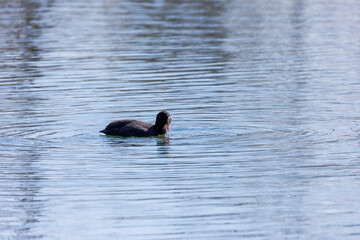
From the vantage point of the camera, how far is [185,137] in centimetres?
1858

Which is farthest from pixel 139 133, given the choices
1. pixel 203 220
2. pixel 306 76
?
pixel 306 76

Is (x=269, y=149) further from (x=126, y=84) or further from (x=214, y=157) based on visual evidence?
(x=126, y=84)

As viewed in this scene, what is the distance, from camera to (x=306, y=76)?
26.8 m

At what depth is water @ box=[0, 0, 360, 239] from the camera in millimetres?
12609

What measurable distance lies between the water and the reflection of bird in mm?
210

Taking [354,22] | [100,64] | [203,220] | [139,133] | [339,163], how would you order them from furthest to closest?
[354,22] → [100,64] → [139,133] → [339,163] → [203,220]

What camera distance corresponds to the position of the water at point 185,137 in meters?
12.6

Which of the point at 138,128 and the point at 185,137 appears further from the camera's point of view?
the point at 138,128

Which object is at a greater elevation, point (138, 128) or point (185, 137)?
point (138, 128)

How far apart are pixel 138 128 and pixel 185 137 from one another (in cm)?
109

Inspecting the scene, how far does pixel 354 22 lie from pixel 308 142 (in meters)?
27.7

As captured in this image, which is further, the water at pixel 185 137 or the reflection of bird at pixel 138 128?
the reflection of bird at pixel 138 128

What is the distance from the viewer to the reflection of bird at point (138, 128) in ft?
61.0

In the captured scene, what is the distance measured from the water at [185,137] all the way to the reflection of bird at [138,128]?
0.69ft
